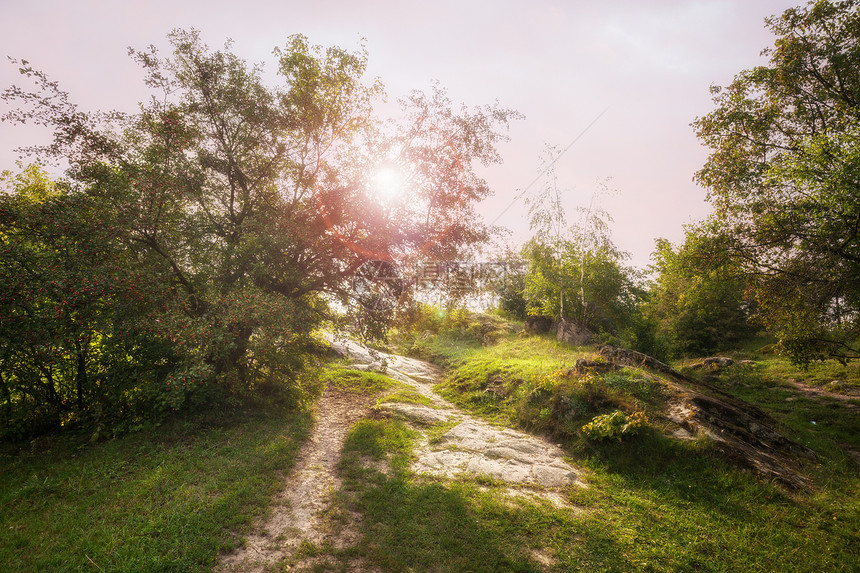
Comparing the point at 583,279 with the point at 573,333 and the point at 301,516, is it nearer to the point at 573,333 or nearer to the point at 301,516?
the point at 573,333

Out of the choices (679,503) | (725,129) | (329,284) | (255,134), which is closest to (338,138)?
(255,134)

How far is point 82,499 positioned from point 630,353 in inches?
685

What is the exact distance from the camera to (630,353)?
1442 cm

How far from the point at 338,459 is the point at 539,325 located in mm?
22367

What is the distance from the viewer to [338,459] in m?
9.10

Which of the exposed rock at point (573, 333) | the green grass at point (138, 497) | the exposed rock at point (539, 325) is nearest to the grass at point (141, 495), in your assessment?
the green grass at point (138, 497)

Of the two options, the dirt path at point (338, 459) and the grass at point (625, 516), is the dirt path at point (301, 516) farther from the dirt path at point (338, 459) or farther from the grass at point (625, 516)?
the grass at point (625, 516)

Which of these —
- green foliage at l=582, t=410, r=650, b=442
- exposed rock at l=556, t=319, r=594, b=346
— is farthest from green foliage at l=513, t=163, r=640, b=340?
green foliage at l=582, t=410, r=650, b=442

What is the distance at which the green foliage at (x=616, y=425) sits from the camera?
28.9ft

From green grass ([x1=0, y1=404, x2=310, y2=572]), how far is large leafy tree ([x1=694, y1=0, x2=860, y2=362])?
16354 mm

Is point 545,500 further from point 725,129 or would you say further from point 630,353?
point 725,129

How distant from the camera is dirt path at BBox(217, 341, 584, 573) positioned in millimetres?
5672

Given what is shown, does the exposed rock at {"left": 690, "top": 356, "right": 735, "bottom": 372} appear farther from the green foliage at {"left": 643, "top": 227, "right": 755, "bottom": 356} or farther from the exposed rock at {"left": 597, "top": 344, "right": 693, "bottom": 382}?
the exposed rock at {"left": 597, "top": 344, "right": 693, "bottom": 382}

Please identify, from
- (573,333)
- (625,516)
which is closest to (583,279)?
(573,333)
